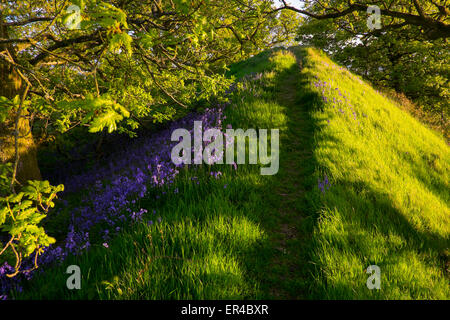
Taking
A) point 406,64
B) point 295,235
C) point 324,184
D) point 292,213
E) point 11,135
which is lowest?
point 295,235

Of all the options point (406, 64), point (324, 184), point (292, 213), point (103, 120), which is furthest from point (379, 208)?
point (406, 64)

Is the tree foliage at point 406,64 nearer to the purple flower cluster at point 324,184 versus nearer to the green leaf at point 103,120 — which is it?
the purple flower cluster at point 324,184

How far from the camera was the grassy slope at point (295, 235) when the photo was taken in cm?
230

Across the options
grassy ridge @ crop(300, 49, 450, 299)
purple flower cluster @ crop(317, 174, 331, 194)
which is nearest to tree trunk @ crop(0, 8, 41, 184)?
purple flower cluster @ crop(317, 174, 331, 194)

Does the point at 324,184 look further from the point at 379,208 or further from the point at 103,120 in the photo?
the point at 103,120

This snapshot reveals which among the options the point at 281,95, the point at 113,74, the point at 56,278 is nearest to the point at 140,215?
the point at 56,278

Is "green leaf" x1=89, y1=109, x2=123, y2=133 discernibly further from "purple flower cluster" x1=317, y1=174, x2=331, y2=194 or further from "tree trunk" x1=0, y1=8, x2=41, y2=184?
Result: "tree trunk" x1=0, y1=8, x2=41, y2=184

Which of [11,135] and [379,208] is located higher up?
[11,135]

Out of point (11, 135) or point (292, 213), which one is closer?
point (292, 213)

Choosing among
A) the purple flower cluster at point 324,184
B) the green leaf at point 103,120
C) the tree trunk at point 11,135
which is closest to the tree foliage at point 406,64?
the purple flower cluster at point 324,184

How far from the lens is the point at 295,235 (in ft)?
10.8

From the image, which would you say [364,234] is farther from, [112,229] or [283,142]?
[112,229]

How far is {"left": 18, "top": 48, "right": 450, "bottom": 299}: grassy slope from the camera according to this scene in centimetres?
230
